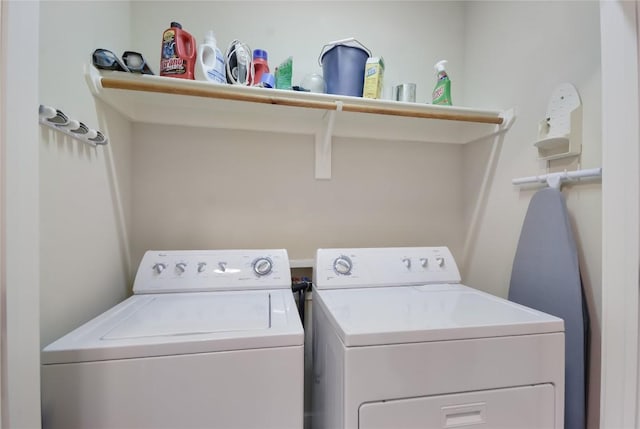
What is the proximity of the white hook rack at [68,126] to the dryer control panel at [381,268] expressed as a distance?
99 centimetres

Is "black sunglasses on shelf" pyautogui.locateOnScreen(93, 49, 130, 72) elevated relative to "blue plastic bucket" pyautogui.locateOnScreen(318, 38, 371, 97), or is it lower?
lower

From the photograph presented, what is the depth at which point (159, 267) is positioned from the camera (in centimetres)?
120

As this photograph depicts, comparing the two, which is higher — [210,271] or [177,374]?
[210,271]

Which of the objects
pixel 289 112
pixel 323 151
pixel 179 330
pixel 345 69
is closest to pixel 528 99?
pixel 345 69

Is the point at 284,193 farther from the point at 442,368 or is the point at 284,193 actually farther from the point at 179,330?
the point at 442,368

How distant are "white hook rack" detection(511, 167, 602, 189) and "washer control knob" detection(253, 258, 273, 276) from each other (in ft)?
3.98

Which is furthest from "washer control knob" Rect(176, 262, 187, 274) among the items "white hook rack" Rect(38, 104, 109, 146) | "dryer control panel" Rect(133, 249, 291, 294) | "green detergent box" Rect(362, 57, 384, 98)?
"green detergent box" Rect(362, 57, 384, 98)

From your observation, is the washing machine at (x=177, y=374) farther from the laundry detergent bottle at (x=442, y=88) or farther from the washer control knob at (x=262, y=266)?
the laundry detergent bottle at (x=442, y=88)

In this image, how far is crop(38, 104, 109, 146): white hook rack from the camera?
0.75 meters

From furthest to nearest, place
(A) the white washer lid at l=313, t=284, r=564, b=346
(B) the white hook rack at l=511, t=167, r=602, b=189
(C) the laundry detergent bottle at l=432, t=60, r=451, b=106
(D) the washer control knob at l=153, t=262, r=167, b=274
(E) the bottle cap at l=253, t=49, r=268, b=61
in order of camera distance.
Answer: (C) the laundry detergent bottle at l=432, t=60, r=451, b=106 < (E) the bottle cap at l=253, t=49, r=268, b=61 < (D) the washer control knob at l=153, t=262, r=167, b=274 < (B) the white hook rack at l=511, t=167, r=602, b=189 < (A) the white washer lid at l=313, t=284, r=564, b=346

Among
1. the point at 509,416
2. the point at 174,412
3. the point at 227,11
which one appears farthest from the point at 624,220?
the point at 227,11

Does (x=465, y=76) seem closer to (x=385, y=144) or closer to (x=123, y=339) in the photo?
(x=385, y=144)

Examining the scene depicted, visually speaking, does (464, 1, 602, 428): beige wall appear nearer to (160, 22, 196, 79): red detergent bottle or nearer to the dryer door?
the dryer door

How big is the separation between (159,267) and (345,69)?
1.26m
